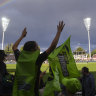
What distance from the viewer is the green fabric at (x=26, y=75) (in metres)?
2.02

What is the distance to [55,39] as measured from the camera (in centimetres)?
213

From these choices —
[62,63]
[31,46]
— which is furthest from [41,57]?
[62,63]

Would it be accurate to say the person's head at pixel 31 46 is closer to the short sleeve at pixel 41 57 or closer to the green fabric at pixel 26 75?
the green fabric at pixel 26 75

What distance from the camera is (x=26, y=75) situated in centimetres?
205

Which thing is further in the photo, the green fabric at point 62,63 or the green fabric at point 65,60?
the green fabric at point 65,60

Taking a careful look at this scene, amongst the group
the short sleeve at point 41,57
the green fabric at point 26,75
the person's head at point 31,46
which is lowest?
the green fabric at point 26,75

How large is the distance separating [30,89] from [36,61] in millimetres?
355

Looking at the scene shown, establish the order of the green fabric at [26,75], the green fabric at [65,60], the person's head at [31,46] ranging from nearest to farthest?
1. the green fabric at [26,75]
2. the person's head at [31,46]
3. the green fabric at [65,60]

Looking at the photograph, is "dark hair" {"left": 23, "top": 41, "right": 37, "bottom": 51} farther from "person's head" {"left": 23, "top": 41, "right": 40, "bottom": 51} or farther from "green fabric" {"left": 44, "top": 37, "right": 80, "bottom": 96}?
"green fabric" {"left": 44, "top": 37, "right": 80, "bottom": 96}

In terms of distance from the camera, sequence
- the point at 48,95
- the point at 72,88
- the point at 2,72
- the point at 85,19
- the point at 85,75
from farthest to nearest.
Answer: the point at 85,19 < the point at 85,75 < the point at 2,72 < the point at 48,95 < the point at 72,88

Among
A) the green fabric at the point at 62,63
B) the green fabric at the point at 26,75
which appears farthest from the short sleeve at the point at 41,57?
the green fabric at the point at 62,63

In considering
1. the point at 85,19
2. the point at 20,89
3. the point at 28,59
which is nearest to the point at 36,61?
the point at 28,59

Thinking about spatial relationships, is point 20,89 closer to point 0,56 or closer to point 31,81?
point 31,81

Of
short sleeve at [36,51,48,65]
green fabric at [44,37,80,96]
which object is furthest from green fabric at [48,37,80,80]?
short sleeve at [36,51,48,65]
